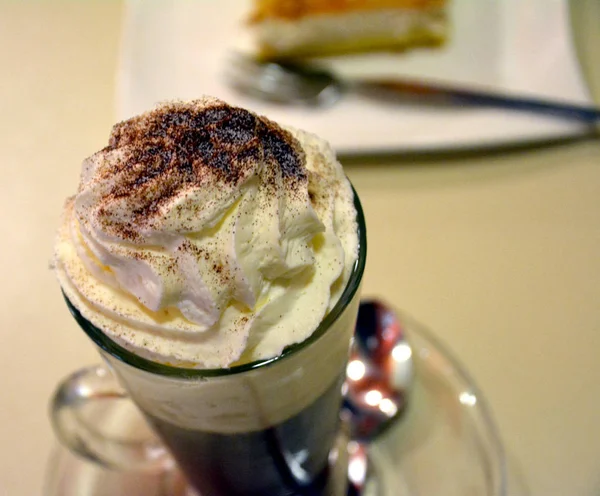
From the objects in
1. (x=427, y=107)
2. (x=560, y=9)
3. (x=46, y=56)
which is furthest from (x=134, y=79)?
(x=560, y=9)

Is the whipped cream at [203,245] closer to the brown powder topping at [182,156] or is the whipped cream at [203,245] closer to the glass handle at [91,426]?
the brown powder topping at [182,156]

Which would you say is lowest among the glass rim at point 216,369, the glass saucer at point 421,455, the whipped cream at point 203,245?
the glass saucer at point 421,455

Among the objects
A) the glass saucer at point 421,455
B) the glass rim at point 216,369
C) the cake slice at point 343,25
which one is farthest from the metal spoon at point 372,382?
the cake slice at point 343,25

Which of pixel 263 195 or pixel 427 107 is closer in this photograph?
pixel 263 195

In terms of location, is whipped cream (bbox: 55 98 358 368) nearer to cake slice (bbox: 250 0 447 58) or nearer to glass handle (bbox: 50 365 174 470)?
glass handle (bbox: 50 365 174 470)

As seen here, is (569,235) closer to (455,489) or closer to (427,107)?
(427,107)

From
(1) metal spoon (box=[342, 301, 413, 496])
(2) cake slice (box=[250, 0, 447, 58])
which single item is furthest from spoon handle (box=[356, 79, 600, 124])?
(1) metal spoon (box=[342, 301, 413, 496])
